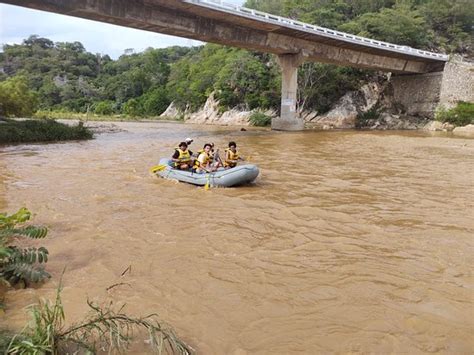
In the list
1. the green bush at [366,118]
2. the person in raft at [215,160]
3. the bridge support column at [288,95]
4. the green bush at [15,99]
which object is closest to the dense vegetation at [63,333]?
the person in raft at [215,160]

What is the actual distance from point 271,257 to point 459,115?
34373 millimetres

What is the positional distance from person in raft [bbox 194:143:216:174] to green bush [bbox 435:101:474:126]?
30526mm

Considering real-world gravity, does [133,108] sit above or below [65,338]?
above

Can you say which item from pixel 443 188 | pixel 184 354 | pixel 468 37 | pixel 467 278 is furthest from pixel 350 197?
pixel 468 37

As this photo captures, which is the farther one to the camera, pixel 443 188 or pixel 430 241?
pixel 443 188

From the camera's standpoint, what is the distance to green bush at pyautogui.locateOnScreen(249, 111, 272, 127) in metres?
40.3

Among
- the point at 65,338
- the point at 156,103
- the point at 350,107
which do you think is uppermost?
the point at 350,107

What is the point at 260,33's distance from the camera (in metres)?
27.0

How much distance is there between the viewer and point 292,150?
1797cm

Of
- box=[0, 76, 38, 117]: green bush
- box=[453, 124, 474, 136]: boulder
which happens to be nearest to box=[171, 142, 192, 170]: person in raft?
box=[0, 76, 38, 117]: green bush

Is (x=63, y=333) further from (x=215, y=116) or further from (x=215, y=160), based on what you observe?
(x=215, y=116)

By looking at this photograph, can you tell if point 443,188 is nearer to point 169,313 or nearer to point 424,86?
point 169,313

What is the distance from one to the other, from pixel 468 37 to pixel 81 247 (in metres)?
51.4

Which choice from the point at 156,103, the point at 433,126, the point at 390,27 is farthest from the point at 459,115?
the point at 156,103
